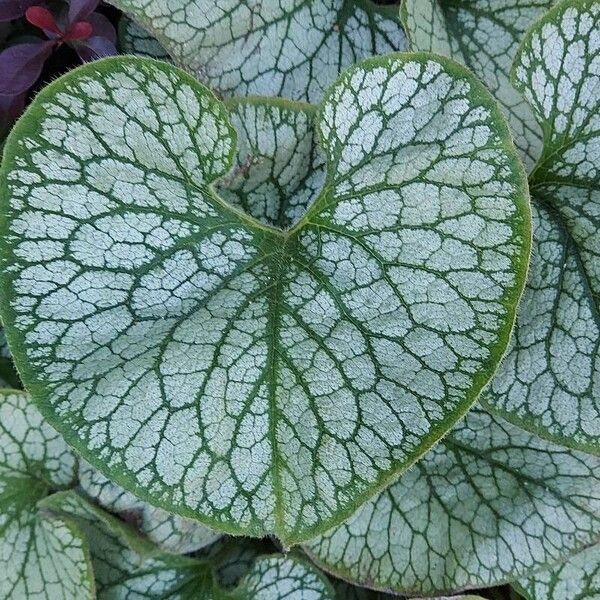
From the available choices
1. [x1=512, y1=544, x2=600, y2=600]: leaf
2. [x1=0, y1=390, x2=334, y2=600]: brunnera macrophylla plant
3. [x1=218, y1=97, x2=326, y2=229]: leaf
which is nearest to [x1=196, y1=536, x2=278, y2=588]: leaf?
[x1=0, y1=390, x2=334, y2=600]: brunnera macrophylla plant

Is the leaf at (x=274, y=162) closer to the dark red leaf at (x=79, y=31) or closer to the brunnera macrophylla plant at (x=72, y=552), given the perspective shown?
the dark red leaf at (x=79, y=31)

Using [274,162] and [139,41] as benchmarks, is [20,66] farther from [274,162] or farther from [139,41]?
[274,162]

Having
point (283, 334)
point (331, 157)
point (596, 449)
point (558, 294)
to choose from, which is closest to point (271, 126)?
point (331, 157)

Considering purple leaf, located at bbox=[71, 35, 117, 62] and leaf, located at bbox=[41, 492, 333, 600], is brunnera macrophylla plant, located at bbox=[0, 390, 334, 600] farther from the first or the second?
purple leaf, located at bbox=[71, 35, 117, 62]

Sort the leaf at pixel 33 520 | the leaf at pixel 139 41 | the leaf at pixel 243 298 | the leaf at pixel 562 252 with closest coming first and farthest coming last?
the leaf at pixel 243 298, the leaf at pixel 562 252, the leaf at pixel 33 520, the leaf at pixel 139 41

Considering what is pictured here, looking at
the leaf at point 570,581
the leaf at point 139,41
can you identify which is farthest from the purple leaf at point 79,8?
the leaf at point 570,581

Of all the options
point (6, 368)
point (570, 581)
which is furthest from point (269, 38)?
point (570, 581)
